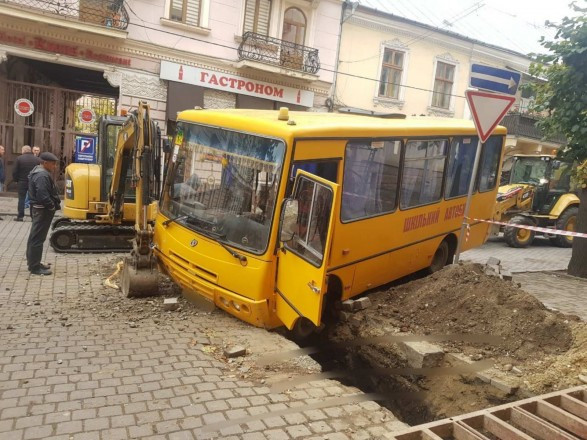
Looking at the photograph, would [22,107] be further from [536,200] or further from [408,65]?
[536,200]

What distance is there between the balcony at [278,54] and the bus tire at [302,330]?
12.8m

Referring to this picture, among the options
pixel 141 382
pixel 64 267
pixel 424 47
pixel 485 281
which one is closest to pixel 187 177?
pixel 141 382

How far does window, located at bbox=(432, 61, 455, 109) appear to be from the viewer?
71.4 feet

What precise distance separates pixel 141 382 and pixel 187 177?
2.69m

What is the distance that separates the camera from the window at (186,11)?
16.0m

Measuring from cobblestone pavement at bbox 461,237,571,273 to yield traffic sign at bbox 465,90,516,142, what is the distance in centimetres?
425

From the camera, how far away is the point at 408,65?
20656mm

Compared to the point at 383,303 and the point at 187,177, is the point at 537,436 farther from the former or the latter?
the point at 187,177

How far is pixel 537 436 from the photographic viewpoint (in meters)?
3.24

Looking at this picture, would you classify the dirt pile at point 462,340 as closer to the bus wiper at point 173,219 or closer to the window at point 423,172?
the window at point 423,172

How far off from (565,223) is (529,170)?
2.02 m

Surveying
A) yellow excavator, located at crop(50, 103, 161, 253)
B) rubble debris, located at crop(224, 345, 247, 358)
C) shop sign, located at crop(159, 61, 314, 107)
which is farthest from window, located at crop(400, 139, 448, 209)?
shop sign, located at crop(159, 61, 314, 107)

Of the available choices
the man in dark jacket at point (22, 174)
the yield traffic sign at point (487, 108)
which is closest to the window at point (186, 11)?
the man in dark jacket at point (22, 174)

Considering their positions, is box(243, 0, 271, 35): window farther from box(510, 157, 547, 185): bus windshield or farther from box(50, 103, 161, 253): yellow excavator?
box(510, 157, 547, 185): bus windshield
